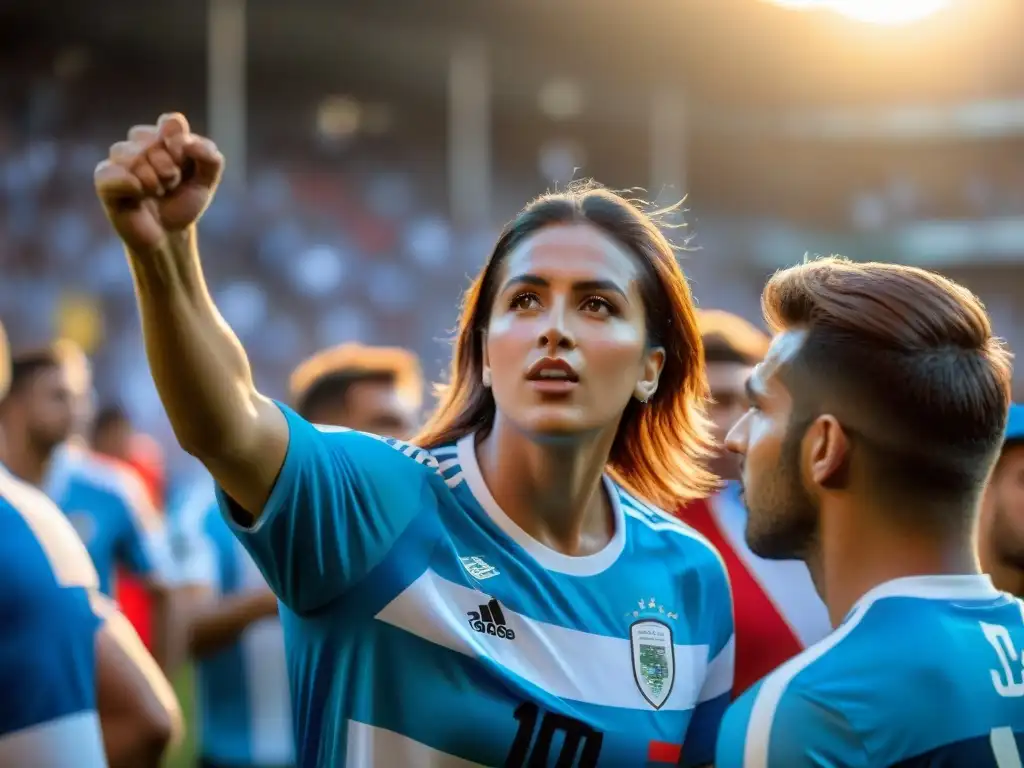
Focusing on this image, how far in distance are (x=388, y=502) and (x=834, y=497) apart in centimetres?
Result: 77

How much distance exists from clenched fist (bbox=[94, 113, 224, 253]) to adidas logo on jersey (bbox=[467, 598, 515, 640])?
36.7 inches

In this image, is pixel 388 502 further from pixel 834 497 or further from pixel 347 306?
pixel 347 306

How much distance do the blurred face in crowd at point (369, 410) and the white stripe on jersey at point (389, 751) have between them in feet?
9.28

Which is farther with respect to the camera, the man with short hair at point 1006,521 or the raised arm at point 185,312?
the man with short hair at point 1006,521

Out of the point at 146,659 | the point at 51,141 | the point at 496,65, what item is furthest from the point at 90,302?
the point at 146,659

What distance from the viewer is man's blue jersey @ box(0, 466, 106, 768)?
114 inches

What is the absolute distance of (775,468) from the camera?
2.11m

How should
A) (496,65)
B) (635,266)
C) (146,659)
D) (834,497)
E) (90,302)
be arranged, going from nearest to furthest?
(834,497) → (635,266) → (146,659) → (90,302) → (496,65)

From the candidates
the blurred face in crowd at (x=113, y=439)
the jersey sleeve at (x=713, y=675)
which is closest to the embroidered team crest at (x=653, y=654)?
the jersey sleeve at (x=713, y=675)

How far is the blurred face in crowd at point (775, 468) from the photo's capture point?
2.08m

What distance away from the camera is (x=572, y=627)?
8.51ft

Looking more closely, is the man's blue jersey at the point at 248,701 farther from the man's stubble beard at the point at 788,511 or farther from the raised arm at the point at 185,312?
the man's stubble beard at the point at 788,511

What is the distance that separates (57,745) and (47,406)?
360 centimetres

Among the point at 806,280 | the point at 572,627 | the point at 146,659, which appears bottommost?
the point at 146,659
